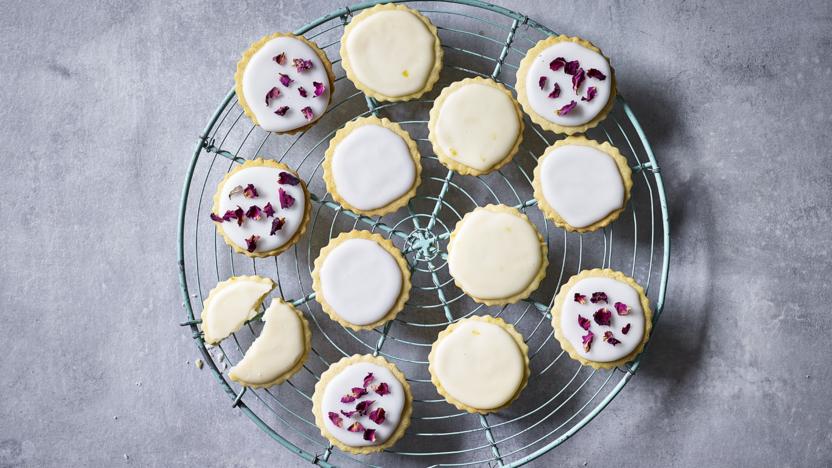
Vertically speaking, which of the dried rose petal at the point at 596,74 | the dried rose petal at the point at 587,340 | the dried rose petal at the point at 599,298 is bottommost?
the dried rose petal at the point at 587,340

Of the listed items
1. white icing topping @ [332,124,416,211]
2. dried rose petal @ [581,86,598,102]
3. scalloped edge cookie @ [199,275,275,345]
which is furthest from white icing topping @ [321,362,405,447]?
dried rose petal @ [581,86,598,102]

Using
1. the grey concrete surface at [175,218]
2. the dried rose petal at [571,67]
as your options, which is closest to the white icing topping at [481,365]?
the grey concrete surface at [175,218]

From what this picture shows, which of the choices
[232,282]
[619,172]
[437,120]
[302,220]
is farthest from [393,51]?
[232,282]

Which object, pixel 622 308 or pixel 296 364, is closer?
pixel 622 308

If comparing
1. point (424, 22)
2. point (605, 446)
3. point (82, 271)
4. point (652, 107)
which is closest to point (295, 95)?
point (424, 22)

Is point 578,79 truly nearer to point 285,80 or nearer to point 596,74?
point 596,74

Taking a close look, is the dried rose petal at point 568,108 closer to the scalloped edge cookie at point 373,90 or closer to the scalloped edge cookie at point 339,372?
the scalloped edge cookie at point 373,90
